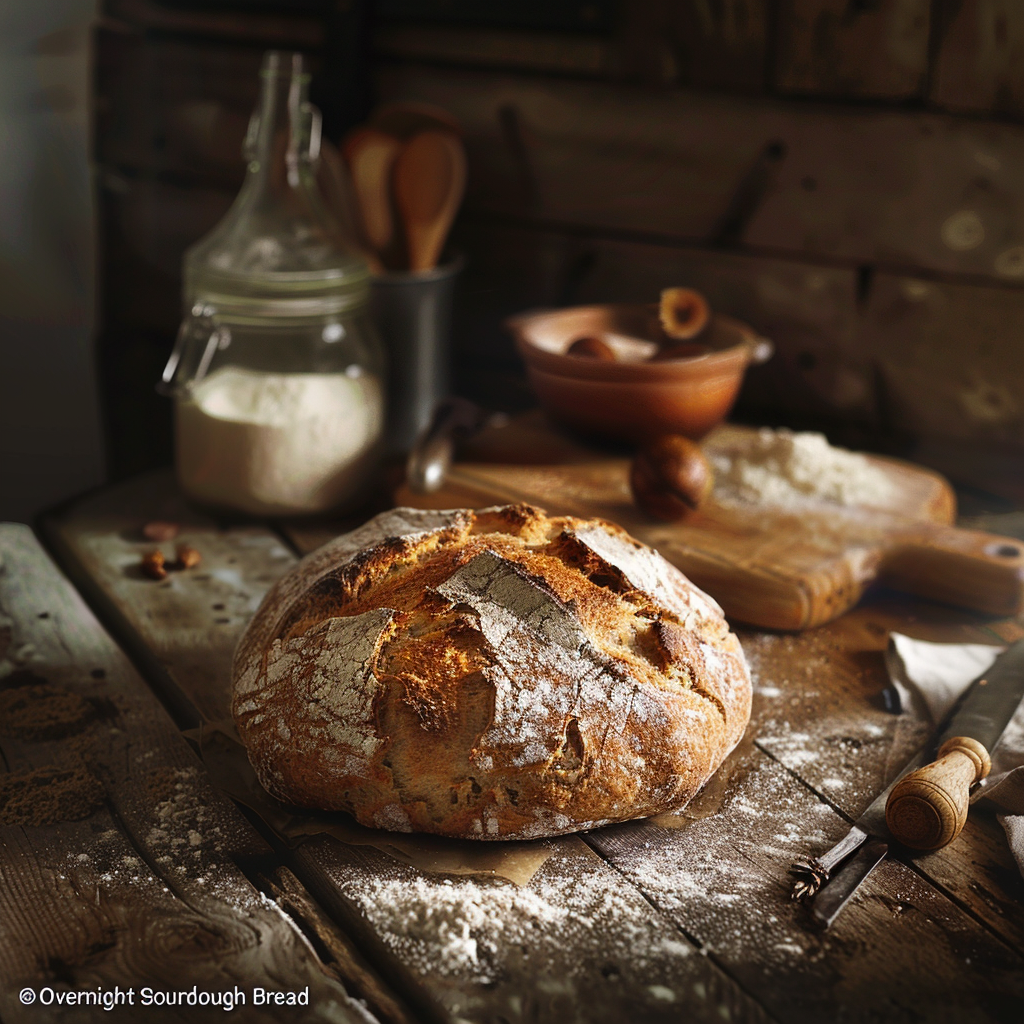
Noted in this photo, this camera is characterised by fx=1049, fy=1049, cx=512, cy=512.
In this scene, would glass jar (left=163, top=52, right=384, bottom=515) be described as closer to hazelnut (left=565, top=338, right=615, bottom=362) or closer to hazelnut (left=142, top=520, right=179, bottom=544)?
hazelnut (left=142, top=520, right=179, bottom=544)

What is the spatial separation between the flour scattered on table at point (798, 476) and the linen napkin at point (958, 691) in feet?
1.05

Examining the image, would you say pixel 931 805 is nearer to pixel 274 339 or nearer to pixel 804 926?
pixel 804 926

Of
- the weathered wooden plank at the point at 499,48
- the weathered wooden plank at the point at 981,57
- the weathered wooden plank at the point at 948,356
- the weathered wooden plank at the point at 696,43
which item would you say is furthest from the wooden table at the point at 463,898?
the weathered wooden plank at the point at 499,48

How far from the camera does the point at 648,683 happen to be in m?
1.03

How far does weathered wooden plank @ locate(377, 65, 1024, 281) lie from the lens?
5.88ft

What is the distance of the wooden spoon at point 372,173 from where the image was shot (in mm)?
1837

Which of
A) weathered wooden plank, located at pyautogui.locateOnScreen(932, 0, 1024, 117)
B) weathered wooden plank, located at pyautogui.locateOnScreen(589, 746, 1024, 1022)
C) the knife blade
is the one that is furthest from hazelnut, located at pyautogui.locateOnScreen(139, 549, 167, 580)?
weathered wooden plank, located at pyautogui.locateOnScreen(932, 0, 1024, 117)

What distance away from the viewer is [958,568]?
4.86 ft

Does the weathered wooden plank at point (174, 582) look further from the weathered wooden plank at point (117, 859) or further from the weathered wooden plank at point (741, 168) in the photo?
the weathered wooden plank at point (741, 168)

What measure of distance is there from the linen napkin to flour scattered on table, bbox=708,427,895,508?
0.32 metres

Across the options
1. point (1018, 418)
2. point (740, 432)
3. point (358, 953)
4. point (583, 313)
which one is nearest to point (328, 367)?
point (583, 313)

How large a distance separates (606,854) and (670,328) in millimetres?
1048

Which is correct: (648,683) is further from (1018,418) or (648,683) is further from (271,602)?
(1018,418)

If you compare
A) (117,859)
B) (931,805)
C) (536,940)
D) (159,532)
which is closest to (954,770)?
(931,805)
